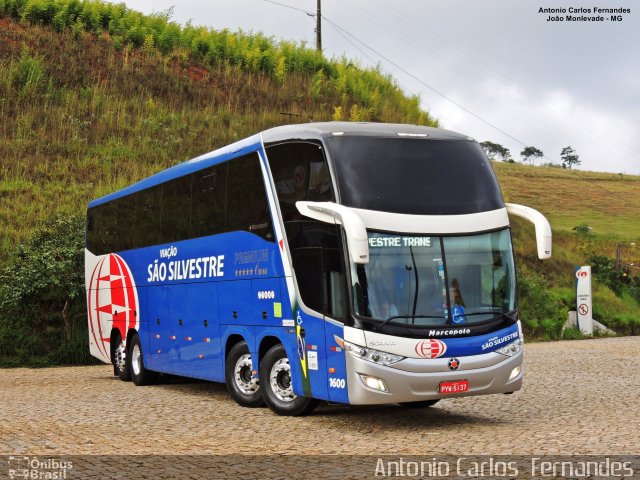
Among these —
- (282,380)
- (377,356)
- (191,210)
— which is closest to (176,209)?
(191,210)

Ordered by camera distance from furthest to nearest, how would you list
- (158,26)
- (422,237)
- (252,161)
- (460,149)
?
(158,26)
(252,161)
(460,149)
(422,237)

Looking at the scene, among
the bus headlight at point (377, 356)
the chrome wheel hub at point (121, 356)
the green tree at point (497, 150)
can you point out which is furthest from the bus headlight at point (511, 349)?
the green tree at point (497, 150)

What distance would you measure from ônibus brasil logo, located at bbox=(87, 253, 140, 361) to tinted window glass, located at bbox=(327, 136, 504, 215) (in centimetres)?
838

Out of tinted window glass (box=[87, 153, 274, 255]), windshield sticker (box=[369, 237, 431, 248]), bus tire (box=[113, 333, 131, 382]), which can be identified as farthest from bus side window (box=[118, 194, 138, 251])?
windshield sticker (box=[369, 237, 431, 248])

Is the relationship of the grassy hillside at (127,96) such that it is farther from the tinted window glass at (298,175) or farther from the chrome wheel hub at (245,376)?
the tinted window glass at (298,175)

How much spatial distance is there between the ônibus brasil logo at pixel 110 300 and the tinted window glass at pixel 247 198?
17.5ft

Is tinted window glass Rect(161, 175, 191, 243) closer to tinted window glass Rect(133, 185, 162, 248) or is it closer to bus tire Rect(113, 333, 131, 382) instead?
tinted window glass Rect(133, 185, 162, 248)

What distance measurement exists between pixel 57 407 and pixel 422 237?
6743mm

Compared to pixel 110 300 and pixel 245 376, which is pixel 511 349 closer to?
pixel 245 376

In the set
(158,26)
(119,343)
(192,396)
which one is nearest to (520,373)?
(192,396)

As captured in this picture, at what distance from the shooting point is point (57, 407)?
15461mm

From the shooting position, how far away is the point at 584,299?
115 feet

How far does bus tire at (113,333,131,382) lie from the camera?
2075 cm

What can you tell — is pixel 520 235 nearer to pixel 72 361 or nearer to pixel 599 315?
pixel 599 315
